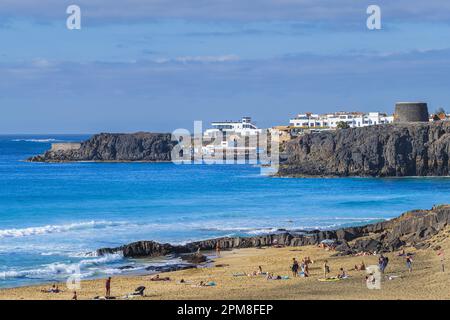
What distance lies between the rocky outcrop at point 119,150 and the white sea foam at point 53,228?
335 ft

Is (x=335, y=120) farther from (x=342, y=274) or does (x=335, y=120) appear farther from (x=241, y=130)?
(x=342, y=274)

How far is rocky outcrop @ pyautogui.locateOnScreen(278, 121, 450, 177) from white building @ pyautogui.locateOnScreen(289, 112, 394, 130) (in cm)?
5436

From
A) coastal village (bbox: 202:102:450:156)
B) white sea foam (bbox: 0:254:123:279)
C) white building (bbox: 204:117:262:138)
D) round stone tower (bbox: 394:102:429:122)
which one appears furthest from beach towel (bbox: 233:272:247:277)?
white building (bbox: 204:117:262:138)

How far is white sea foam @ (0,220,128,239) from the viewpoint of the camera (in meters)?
47.4

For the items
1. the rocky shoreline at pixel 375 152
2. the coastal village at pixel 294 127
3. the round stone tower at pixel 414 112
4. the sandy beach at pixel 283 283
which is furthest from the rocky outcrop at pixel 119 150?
the sandy beach at pixel 283 283

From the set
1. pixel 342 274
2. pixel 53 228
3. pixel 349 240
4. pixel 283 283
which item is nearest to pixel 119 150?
pixel 53 228

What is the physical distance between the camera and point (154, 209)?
63750 mm

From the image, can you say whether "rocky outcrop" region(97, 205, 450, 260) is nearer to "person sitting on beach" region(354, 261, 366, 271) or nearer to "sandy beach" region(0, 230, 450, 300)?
"sandy beach" region(0, 230, 450, 300)

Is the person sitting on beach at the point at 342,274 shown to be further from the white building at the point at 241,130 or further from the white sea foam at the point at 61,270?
the white building at the point at 241,130

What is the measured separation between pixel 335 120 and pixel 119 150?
44823mm

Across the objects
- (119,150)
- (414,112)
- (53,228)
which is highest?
(414,112)

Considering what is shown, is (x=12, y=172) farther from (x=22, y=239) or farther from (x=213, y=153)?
(x=22, y=239)
